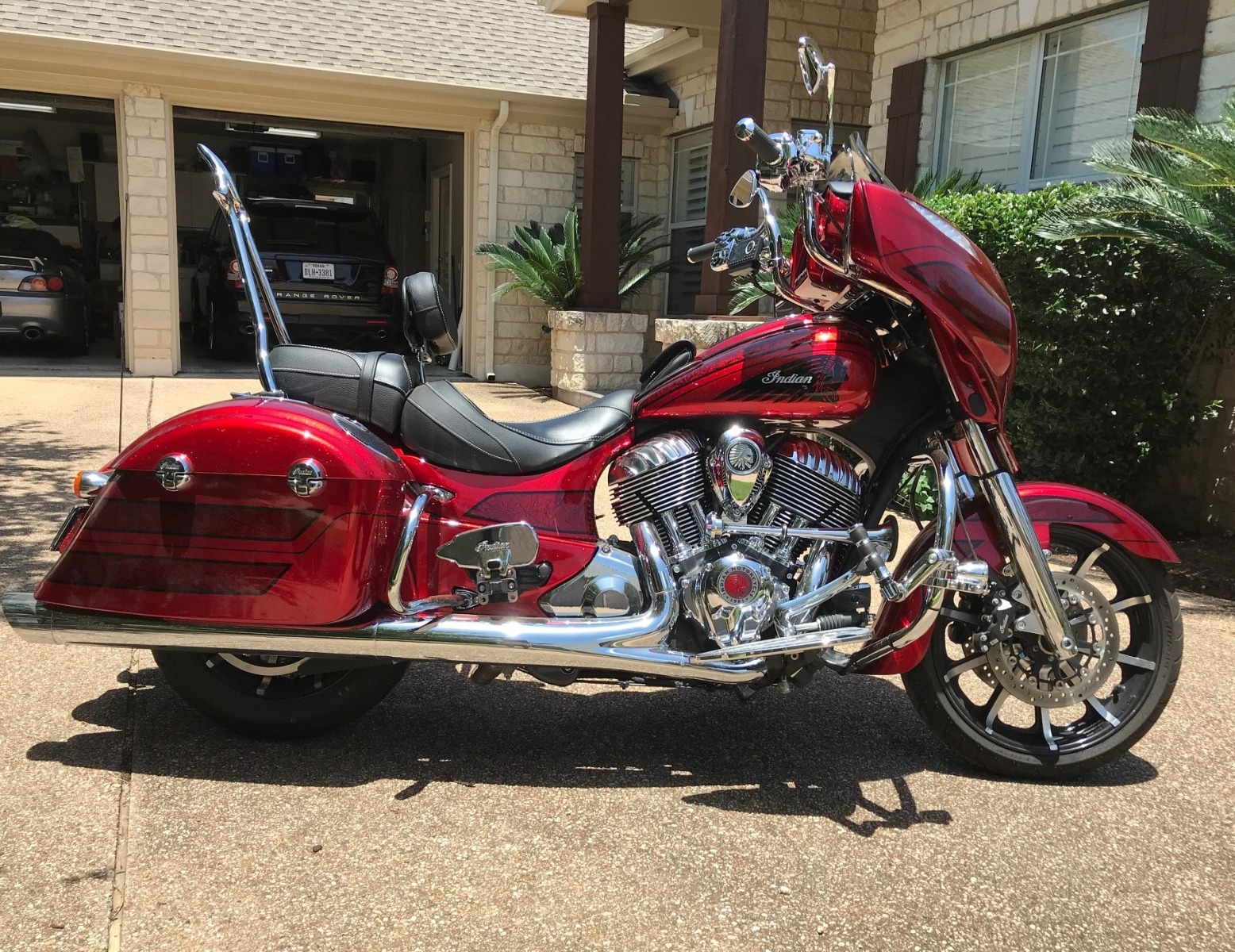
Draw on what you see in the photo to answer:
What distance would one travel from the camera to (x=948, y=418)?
2922 millimetres

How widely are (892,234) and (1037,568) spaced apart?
3.28 ft

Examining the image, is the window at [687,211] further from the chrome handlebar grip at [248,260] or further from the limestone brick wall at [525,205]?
the chrome handlebar grip at [248,260]

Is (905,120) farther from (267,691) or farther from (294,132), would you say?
(294,132)

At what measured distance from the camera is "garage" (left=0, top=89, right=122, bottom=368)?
41.9 ft

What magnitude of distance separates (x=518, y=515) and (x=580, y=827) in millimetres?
853

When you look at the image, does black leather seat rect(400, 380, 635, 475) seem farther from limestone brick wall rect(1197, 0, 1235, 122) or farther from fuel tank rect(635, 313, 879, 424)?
limestone brick wall rect(1197, 0, 1235, 122)

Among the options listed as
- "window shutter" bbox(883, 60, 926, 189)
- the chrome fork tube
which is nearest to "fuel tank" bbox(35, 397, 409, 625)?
the chrome fork tube

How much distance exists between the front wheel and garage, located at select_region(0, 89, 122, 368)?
37.6ft

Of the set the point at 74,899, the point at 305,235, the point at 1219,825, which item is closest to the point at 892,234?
→ the point at 1219,825

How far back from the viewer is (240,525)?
9.24 ft

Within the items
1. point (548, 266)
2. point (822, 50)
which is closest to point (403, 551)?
point (548, 266)

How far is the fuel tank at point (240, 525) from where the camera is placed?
9.14 feet

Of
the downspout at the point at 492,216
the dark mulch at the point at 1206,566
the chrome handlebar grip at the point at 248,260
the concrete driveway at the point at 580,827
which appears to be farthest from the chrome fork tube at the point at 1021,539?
the downspout at the point at 492,216

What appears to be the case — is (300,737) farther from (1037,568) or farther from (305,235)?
(305,235)
